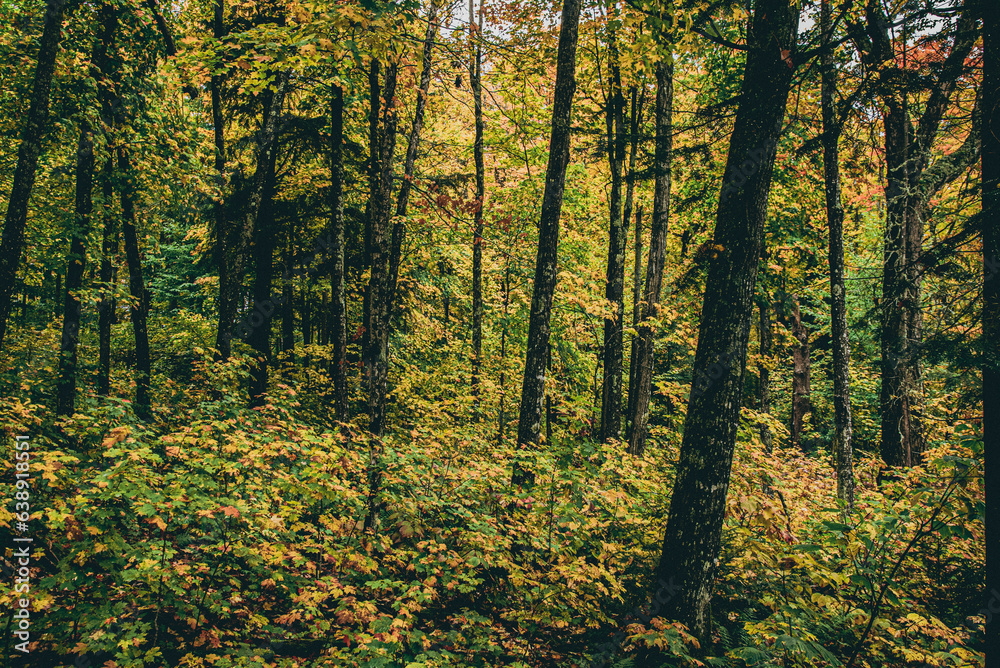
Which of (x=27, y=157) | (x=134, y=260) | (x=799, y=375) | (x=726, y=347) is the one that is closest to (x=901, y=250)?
(x=726, y=347)

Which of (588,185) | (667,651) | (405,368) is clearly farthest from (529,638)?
(588,185)

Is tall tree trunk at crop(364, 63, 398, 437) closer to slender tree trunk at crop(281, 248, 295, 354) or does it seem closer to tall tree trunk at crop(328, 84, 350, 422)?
tall tree trunk at crop(328, 84, 350, 422)

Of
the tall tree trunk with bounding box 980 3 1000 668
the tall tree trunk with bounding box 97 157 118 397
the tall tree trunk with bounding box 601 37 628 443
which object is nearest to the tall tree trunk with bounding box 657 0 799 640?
the tall tree trunk with bounding box 980 3 1000 668

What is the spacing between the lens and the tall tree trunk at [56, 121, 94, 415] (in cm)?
968

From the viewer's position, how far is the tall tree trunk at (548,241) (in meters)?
7.59

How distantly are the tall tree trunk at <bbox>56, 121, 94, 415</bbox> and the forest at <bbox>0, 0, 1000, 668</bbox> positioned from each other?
81mm

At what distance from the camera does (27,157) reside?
680cm

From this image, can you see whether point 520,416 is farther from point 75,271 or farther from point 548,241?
point 75,271

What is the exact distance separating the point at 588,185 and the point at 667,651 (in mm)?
15252

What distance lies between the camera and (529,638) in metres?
5.40

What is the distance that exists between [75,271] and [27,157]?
4.40 meters

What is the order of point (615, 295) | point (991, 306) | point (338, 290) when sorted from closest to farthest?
1. point (991, 306)
2. point (338, 290)
3. point (615, 295)

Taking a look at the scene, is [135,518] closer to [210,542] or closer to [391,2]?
[210,542]

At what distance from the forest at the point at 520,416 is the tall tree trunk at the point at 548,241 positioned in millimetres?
53
